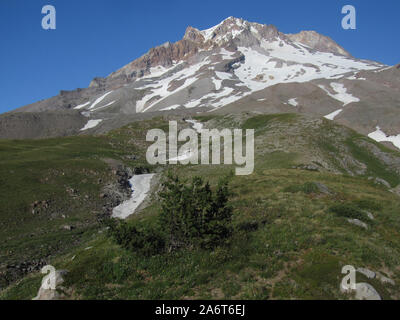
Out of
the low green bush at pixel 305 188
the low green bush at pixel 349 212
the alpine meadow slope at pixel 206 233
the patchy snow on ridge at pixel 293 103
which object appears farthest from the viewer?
the patchy snow on ridge at pixel 293 103

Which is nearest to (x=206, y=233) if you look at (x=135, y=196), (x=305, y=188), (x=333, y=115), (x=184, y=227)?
(x=184, y=227)

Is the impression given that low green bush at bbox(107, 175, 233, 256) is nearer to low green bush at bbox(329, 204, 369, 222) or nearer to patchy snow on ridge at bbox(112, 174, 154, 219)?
low green bush at bbox(329, 204, 369, 222)

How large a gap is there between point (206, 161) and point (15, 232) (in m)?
40.8

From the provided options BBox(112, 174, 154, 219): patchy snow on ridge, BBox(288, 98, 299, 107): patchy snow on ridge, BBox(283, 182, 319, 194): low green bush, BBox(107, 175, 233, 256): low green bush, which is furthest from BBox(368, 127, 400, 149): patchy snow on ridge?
BBox(107, 175, 233, 256): low green bush

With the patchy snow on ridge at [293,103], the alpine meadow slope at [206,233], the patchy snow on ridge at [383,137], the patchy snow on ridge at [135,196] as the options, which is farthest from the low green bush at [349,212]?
the patchy snow on ridge at [293,103]

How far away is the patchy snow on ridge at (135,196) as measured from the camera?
45688 millimetres

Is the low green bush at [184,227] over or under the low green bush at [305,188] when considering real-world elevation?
under

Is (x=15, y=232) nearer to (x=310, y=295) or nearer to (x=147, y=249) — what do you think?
(x=147, y=249)

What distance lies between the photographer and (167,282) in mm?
15484

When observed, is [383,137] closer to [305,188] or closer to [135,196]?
[135,196]

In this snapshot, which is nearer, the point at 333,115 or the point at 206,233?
the point at 206,233

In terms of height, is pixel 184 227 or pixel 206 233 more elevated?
pixel 184 227

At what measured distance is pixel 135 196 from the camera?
54.5 m

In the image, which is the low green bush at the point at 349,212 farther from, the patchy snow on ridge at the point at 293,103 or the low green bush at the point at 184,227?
the patchy snow on ridge at the point at 293,103
